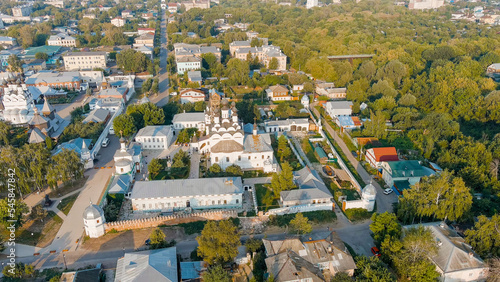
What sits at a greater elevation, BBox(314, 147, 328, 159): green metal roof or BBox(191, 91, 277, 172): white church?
BBox(191, 91, 277, 172): white church

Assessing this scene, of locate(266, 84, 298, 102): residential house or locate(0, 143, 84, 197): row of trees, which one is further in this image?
locate(266, 84, 298, 102): residential house

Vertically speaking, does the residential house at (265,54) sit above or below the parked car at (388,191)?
above

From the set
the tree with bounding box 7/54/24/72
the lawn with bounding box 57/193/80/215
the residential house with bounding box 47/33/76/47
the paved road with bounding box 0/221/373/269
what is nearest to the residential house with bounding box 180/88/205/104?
the lawn with bounding box 57/193/80/215

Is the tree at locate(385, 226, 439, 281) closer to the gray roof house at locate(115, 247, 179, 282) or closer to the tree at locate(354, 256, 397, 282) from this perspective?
the tree at locate(354, 256, 397, 282)

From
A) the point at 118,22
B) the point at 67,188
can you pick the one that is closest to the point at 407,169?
the point at 67,188

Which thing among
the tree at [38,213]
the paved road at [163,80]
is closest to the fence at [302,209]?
the tree at [38,213]

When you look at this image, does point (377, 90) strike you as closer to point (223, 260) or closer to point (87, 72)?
point (223, 260)

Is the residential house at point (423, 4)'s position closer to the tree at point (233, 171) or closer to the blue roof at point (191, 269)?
the tree at point (233, 171)
